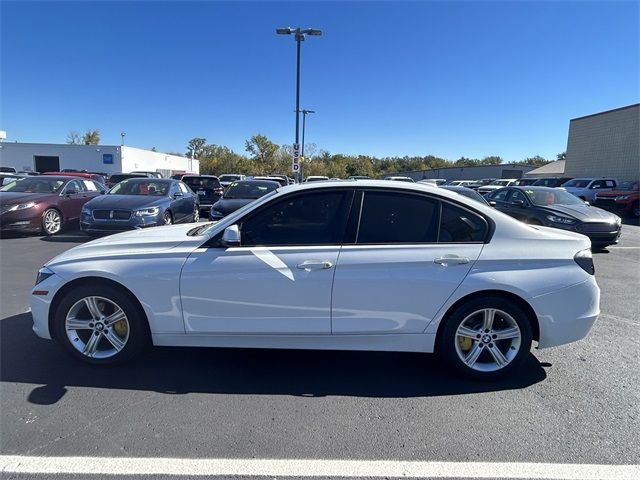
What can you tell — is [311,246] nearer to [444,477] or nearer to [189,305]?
[189,305]

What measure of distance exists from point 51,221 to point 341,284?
9885 millimetres

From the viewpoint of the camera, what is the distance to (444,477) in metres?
2.38

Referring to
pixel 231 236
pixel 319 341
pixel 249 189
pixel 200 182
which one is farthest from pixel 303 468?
pixel 200 182

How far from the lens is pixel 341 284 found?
3.26 meters

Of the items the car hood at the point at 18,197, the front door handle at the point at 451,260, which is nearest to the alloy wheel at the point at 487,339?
the front door handle at the point at 451,260

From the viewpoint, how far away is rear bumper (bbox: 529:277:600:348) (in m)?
3.34

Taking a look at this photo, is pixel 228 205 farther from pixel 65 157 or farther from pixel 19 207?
pixel 65 157

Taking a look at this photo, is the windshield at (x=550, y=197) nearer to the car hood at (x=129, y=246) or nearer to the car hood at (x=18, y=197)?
the car hood at (x=129, y=246)

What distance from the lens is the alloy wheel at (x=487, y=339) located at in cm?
339

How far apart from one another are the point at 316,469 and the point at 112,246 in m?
2.45

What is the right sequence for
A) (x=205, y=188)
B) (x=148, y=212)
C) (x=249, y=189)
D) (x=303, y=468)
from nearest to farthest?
(x=303, y=468) → (x=148, y=212) → (x=249, y=189) → (x=205, y=188)

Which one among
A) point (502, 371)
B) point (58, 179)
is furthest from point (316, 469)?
point (58, 179)

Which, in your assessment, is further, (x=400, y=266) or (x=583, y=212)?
(x=583, y=212)

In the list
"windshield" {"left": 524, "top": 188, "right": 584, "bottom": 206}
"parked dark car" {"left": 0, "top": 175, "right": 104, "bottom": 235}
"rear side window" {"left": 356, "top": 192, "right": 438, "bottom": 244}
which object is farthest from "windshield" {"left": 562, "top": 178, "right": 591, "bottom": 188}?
"rear side window" {"left": 356, "top": 192, "right": 438, "bottom": 244}
